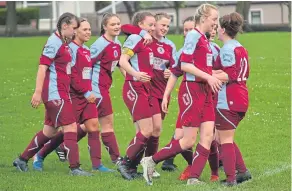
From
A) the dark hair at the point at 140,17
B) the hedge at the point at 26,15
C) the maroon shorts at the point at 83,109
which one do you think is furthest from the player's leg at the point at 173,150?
the hedge at the point at 26,15

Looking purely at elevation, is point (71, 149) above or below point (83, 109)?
below

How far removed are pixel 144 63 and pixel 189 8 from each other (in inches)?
2808

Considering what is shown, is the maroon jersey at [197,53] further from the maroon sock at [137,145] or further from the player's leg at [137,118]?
the maroon sock at [137,145]

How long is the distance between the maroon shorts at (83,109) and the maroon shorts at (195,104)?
5.56ft

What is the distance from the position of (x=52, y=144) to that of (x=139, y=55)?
162 cm

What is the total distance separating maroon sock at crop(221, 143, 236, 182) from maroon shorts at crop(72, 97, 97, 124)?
6.46 feet

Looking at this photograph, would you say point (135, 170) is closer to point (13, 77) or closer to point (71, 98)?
point (71, 98)

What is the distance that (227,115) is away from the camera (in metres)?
9.11

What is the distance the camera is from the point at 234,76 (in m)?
9.02

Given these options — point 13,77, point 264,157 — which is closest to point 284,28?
point 13,77

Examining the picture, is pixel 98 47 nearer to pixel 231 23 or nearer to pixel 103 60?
pixel 103 60

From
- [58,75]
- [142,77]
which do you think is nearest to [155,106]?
[142,77]

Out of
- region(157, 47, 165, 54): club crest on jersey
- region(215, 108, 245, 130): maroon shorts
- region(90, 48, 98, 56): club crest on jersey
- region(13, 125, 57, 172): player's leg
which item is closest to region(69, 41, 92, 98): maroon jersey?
region(90, 48, 98, 56): club crest on jersey

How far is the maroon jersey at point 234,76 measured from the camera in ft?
29.6
